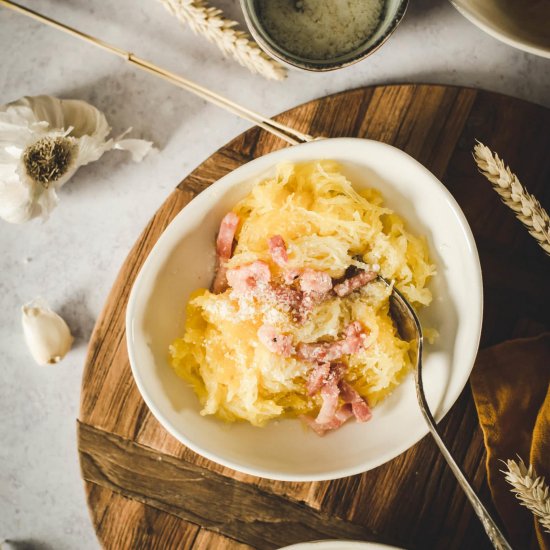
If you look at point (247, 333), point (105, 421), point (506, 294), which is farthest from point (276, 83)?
point (105, 421)

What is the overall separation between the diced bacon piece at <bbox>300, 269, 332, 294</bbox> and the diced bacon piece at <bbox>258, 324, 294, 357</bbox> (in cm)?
15

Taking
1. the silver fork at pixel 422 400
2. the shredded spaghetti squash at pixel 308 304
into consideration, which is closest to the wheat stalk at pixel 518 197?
the shredded spaghetti squash at pixel 308 304

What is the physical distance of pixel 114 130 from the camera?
2100mm

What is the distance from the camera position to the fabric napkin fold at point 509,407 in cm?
180

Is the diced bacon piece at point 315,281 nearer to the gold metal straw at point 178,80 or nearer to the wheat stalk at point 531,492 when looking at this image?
the gold metal straw at point 178,80

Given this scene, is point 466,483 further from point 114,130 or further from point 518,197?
point 114,130

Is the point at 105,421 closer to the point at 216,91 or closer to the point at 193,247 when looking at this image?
the point at 193,247

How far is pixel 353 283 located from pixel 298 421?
48 centimetres

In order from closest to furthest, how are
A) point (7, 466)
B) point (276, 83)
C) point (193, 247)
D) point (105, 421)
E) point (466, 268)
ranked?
point (466, 268), point (193, 247), point (105, 421), point (276, 83), point (7, 466)

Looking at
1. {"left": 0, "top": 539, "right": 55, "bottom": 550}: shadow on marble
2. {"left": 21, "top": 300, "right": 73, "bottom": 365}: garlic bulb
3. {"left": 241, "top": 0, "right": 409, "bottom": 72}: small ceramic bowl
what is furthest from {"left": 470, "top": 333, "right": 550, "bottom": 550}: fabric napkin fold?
{"left": 0, "top": 539, "right": 55, "bottom": 550}: shadow on marble

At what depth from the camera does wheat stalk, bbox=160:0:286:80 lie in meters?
1.88

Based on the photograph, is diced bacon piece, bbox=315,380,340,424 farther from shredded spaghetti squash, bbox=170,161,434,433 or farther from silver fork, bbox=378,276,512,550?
silver fork, bbox=378,276,512,550

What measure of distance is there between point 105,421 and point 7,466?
0.60 meters

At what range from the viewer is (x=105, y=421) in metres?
1.90
